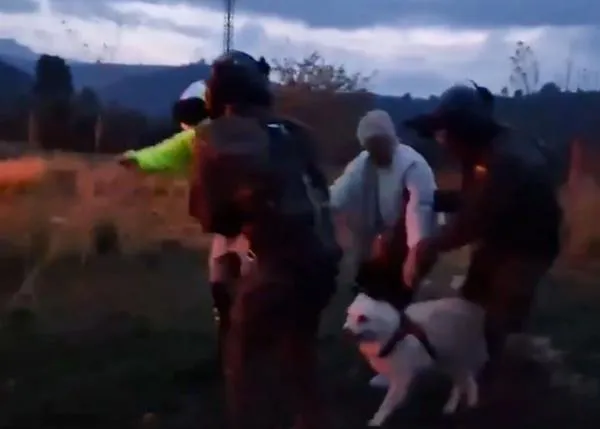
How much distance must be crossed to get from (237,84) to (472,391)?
1241 mm

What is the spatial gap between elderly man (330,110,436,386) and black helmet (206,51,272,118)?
13.5 inches

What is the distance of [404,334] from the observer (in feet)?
12.0

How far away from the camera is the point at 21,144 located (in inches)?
144

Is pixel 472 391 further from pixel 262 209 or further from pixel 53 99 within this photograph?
pixel 53 99

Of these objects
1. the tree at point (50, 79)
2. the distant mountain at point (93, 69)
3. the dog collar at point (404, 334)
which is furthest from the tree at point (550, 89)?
the tree at point (50, 79)

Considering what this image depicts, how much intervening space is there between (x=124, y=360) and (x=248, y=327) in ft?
1.44

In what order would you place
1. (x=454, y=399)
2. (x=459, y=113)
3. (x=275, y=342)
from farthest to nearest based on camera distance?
(x=454, y=399) → (x=459, y=113) → (x=275, y=342)

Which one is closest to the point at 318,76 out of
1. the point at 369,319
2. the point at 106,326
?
the point at 369,319

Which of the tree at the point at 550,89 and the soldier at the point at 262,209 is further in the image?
the tree at the point at 550,89

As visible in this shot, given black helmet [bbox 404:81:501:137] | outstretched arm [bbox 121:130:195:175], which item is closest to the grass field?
outstretched arm [bbox 121:130:195:175]

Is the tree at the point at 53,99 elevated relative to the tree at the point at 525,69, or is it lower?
lower

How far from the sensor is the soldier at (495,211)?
3.58 m

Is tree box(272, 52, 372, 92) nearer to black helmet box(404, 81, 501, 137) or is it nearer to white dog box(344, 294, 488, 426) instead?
black helmet box(404, 81, 501, 137)

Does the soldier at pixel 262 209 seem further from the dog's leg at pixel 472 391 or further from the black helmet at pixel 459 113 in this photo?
the dog's leg at pixel 472 391
